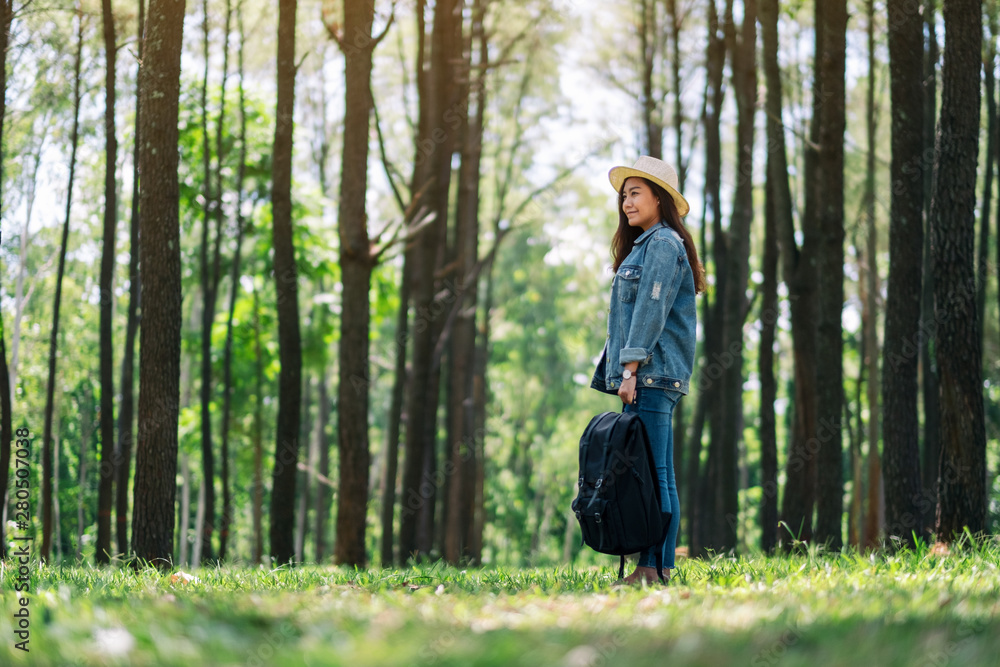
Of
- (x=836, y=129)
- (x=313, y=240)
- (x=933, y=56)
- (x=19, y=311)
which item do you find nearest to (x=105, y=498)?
(x=313, y=240)

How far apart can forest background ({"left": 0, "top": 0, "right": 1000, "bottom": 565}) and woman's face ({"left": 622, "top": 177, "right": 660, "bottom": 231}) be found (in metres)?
2.95

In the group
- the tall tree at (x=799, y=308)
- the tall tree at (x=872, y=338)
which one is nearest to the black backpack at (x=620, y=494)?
the tall tree at (x=799, y=308)

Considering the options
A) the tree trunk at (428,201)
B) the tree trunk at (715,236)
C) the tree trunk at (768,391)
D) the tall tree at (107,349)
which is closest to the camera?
the tall tree at (107,349)

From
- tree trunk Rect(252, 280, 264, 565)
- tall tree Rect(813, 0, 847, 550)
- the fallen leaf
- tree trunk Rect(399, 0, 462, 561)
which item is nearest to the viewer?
the fallen leaf

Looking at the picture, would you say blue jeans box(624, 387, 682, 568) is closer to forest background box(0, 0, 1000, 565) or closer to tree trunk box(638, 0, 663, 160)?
A: forest background box(0, 0, 1000, 565)

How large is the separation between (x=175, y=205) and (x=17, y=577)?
3177 millimetres

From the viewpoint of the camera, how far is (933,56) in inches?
535

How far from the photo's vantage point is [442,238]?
14.3m

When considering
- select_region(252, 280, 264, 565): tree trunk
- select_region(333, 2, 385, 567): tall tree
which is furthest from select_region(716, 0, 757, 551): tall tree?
select_region(252, 280, 264, 565): tree trunk

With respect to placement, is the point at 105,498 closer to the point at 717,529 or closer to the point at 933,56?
the point at 717,529

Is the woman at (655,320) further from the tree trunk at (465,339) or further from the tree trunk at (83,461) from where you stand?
the tree trunk at (83,461)

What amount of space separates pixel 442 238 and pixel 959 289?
8.75m

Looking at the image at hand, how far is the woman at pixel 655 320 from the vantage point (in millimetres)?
4766

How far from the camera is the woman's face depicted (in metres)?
5.11
